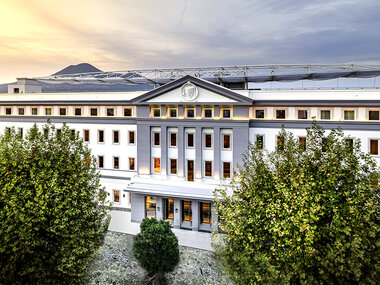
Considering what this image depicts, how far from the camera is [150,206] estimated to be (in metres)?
34.2

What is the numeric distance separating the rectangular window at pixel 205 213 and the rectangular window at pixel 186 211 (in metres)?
1.65

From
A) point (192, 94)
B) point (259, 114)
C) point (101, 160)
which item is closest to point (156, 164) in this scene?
point (101, 160)

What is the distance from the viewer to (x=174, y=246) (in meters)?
22.5

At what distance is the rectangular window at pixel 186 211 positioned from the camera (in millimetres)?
32906

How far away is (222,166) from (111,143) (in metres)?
17.4

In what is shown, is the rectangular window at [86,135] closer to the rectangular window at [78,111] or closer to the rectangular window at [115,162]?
the rectangular window at [78,111]

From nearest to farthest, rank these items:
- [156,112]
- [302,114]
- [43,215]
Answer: [43,215], [302,114], [156,112]

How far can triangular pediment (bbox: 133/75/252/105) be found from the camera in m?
31.2

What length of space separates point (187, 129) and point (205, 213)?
11.5 m

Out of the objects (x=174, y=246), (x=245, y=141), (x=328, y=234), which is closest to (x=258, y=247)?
(x=328, y=234)

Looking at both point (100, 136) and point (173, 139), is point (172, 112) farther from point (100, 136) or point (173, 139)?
point (100, 136)

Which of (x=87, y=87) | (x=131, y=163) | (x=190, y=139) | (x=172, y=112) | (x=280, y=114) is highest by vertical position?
(x=87, y=87)

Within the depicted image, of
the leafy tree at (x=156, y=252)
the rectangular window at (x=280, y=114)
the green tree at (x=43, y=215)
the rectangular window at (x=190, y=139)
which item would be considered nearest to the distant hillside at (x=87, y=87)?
the rectangular window at (x=190, y=139)

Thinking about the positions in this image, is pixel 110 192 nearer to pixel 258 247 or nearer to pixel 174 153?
pixel 174 153
